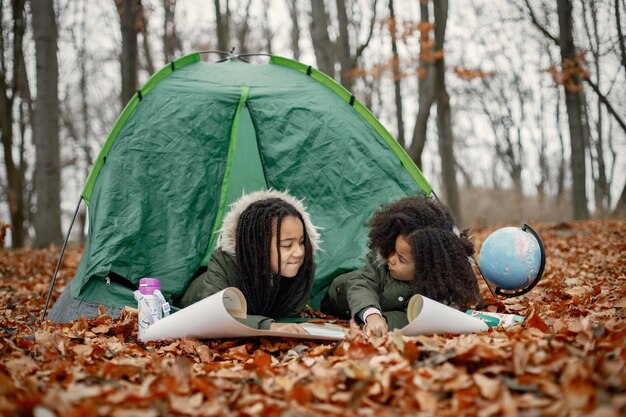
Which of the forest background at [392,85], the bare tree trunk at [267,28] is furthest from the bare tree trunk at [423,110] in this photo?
the bare tree trunk at [267,28]

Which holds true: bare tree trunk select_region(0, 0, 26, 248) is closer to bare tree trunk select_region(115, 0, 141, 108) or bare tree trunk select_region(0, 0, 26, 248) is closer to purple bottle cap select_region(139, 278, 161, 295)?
bare tree trunk select_region(115, 0, 141, 108)

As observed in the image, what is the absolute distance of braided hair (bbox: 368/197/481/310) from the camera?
9.44 ft

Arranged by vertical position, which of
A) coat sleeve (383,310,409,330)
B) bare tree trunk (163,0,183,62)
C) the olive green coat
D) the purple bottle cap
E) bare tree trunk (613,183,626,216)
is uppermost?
bare tree trunk (163,0,183,62)

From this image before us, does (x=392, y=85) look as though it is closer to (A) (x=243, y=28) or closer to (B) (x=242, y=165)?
(A) (x=243, y=28)

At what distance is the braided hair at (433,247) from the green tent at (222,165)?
0.89 meters

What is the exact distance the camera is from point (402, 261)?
300 centimetres

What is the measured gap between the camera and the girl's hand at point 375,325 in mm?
2576

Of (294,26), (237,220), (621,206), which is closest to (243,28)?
(294,26)

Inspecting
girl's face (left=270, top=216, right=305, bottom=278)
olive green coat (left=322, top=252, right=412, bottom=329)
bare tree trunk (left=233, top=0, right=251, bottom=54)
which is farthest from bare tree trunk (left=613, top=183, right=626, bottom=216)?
bare tree trunk (left=233, top=0, right=251, bottom=54)

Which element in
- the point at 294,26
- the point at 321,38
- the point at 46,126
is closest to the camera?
the point at 46,126

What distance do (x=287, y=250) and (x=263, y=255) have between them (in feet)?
0.45

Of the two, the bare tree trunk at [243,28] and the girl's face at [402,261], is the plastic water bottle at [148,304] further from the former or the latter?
the bare tree trunk at [243,28]

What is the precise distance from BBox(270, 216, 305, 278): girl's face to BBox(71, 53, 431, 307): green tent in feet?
2.94

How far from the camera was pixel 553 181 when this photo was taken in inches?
1061
